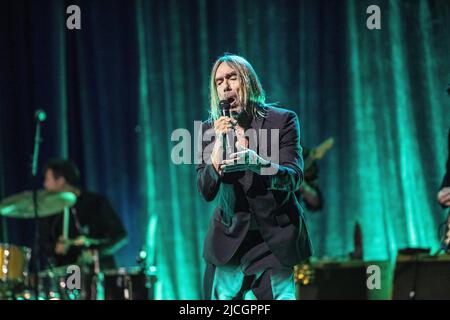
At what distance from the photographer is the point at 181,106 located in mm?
6250

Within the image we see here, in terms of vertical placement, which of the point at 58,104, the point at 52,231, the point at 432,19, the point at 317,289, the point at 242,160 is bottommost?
→ the point at 317,289

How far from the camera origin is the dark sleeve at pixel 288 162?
2.56 metres

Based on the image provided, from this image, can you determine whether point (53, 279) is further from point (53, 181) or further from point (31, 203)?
point (53, 181)

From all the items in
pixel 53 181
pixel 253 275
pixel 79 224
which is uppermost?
pixel 53 181

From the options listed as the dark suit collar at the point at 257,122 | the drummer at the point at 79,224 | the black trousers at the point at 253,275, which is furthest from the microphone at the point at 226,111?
the drummer at the point at 79,224

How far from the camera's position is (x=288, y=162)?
2668 mm

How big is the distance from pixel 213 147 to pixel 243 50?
11.5 feet

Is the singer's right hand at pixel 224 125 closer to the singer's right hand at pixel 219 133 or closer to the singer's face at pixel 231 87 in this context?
the singer's right hand at pixel 219 133

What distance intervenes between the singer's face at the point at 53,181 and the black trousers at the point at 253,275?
133 inches

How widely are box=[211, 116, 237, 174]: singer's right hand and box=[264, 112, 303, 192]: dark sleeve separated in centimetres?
19

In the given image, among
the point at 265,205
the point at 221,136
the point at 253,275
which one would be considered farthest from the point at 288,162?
the point at 253,275

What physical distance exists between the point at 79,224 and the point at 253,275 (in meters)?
3.51
